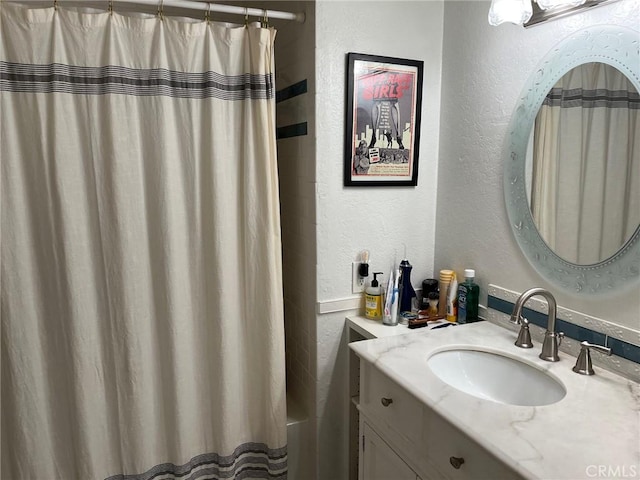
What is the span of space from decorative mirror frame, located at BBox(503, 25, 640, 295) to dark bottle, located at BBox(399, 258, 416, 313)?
0.45 m

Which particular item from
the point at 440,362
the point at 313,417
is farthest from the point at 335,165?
the point at 313,417

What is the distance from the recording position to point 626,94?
3.88ft

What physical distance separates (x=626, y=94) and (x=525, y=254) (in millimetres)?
550

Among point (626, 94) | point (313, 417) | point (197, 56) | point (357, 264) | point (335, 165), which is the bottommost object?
point (313, 417)

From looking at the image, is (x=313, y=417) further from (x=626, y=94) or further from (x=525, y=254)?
(x=626, y=94)

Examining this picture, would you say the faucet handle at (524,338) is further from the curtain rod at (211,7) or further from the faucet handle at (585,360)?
the curtain rod at (211,7)

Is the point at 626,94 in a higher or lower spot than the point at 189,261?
higher

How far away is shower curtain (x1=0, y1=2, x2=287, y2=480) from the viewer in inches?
55.7

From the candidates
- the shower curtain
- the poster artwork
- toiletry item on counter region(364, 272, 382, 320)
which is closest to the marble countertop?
toiletry item on counter region(364, 272, 382, 320)

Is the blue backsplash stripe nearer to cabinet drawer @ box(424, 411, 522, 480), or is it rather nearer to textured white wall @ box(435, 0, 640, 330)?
textured white wall @ box(435, 0, 640, 330)

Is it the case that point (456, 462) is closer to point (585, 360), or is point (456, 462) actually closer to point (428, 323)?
point (585, 360)

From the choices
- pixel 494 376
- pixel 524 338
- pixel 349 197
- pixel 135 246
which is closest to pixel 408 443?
pixel 494 376

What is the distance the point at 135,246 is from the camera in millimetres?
1527

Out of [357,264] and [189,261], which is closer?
[189,261]
